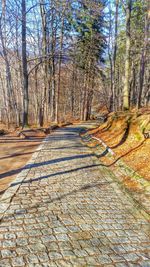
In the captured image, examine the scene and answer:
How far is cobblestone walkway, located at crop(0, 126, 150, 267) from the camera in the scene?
10.5 feet

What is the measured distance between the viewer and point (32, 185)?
5.81 meters

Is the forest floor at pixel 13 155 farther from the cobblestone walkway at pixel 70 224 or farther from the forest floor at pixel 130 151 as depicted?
the forest floor at pixel 130 151

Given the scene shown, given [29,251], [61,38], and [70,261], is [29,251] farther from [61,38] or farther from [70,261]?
[61,38]

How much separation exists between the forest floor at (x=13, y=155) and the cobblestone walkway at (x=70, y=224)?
1.33ft

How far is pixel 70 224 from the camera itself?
13.3ft

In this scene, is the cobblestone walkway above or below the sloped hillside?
below

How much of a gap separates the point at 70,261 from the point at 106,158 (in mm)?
6089

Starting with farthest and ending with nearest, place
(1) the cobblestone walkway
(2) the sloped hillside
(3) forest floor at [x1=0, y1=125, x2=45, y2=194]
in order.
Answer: (2) the sloped hillside, (3) forest floor at [x1=0, y1=125, x2=45, y2=194], (1) the cobblestone walkway

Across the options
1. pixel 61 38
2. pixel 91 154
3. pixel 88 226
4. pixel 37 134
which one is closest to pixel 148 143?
pixel 91 154

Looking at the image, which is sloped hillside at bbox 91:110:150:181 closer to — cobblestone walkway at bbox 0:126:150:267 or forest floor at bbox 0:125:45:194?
cobblestone walkway at bbox 0:126:150:267

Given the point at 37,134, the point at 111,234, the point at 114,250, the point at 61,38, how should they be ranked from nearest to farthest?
the point at 114,250
the point at 111,234
the point at 37,134
the point at 61,38

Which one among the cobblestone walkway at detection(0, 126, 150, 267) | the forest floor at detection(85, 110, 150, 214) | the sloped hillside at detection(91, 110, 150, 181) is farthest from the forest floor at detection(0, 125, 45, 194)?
the sloped hillside at detection(91, 110, 150, 181)

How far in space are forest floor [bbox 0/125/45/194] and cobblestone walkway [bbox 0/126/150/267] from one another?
40 cm

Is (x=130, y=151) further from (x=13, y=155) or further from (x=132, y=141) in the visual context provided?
(x=13, y=155)
